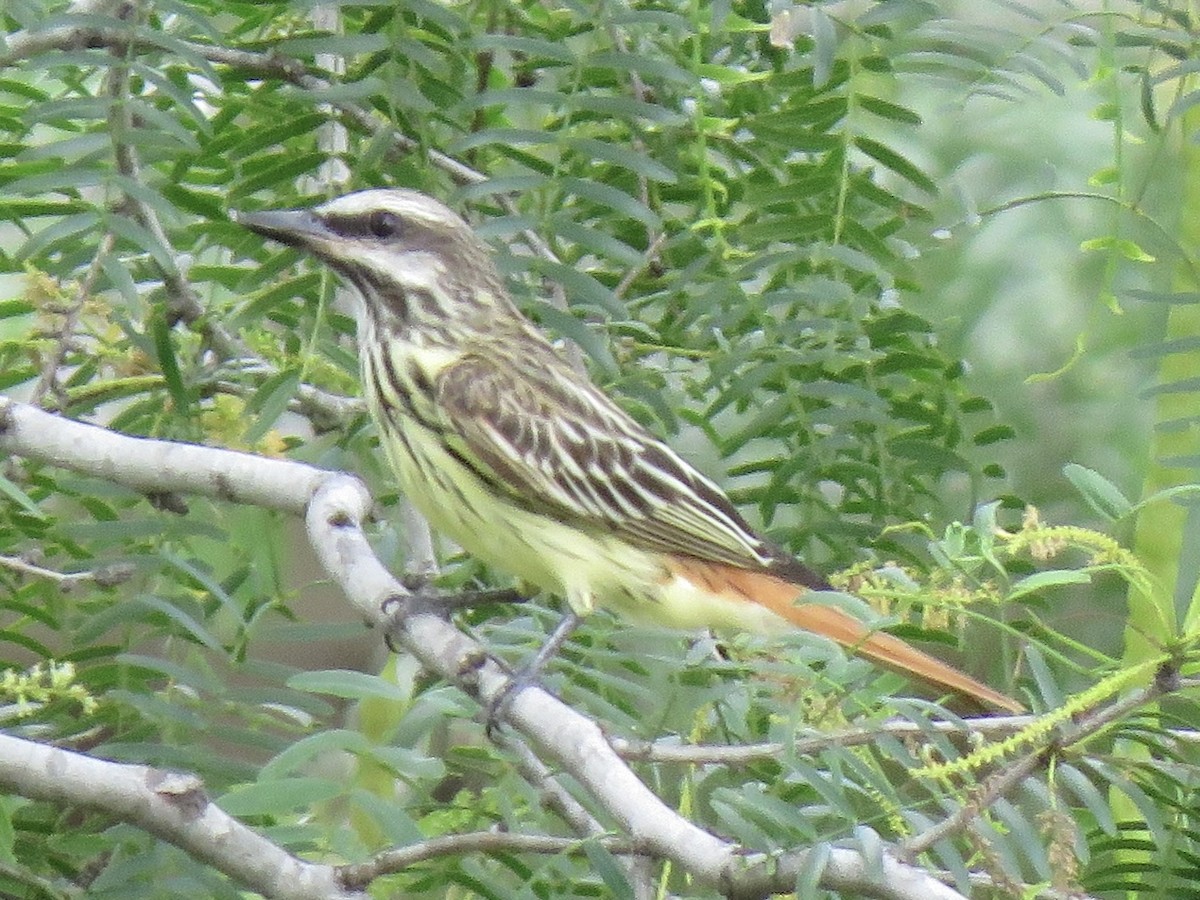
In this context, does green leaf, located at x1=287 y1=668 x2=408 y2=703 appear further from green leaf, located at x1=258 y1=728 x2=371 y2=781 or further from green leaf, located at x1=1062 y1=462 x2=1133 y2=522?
green leaf, located at x1=1062 y1=462 x2=1133 y2=522

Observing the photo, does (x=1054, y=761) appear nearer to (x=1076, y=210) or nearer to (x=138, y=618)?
(x=138, y=618)

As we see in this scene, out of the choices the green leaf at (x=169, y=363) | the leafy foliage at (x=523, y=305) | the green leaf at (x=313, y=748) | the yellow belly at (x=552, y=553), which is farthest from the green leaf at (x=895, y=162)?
the green leaf at (x=313, y=748)

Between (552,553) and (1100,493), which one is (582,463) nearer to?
(552,553)

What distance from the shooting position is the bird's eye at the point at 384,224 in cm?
285

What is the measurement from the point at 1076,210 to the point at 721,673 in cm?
299

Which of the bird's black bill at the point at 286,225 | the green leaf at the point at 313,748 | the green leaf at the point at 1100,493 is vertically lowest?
the green leaf at the point at 313,748

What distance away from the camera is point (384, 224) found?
116 inches

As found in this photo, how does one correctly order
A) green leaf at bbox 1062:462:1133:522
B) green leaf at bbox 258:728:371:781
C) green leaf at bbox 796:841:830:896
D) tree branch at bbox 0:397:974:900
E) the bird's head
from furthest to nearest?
the bird's head
tree branch at bbox 0:397:974:900
green leaf at bbox 258:728:371:781
green leaf at bbox 1062:462:1133:522
green leaf at bbox 796:841:830:896

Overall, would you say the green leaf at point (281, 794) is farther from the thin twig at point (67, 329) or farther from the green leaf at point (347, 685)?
the thin twig at point (67, 329)

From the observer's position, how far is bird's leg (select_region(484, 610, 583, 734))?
2.05m

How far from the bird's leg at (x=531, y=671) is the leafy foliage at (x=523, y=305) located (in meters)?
0.03

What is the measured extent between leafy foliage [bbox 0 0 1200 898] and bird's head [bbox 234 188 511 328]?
0.05 m

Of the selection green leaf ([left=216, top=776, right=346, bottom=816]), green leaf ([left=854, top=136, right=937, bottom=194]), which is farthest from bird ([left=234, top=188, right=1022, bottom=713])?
green leaf ([left=216, top=776, right=346, bottom=816])

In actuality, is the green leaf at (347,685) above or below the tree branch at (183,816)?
above
